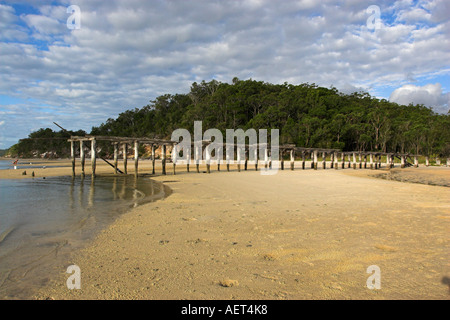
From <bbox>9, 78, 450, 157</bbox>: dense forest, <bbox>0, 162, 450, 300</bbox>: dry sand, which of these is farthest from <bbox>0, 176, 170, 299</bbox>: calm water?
<bbox>9, 78, 450, 157</bbox>: dense forest

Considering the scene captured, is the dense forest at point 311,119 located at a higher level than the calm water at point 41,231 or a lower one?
higher

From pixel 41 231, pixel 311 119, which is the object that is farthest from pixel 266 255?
pixel 311 119

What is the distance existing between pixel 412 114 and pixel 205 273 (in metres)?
80.0

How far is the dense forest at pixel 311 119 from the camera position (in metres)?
51.6

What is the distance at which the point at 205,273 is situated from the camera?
11.9ft

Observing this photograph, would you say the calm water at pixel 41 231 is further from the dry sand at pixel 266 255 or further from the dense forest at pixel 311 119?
the dense forest at pixel 311 119

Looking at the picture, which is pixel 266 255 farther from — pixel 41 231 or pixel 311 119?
pixel 311 119

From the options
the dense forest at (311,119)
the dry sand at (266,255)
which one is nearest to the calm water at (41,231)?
the dry sand at (266,255)

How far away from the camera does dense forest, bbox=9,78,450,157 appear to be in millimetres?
51562

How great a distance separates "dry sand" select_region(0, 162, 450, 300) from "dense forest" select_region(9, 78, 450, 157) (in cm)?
4651

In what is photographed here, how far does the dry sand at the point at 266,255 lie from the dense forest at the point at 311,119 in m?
46.5

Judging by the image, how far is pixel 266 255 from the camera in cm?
428

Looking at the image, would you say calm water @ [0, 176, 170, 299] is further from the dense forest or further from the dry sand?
the dense forest

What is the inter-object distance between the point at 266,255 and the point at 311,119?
170 ft
